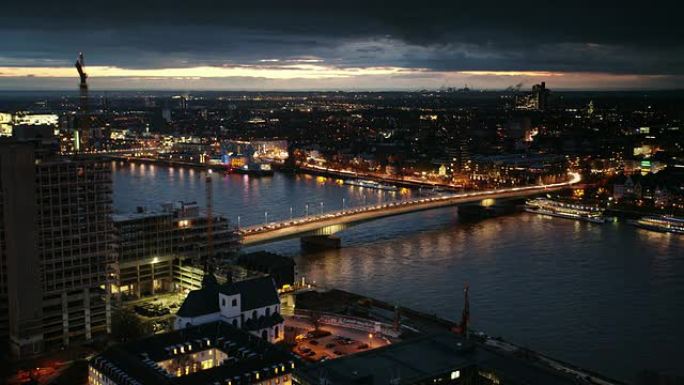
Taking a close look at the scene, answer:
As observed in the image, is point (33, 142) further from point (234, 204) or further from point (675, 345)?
point (234, 204)

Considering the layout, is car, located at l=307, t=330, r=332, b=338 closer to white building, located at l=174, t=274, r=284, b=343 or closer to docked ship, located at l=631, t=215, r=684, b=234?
white building, located at l=174, t=274, r=284, b=343

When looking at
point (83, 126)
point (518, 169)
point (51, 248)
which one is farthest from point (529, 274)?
point (83, 126)

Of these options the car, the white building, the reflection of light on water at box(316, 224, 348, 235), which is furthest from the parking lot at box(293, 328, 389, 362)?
the reflection of light on water at box(316, 224, 348, 235)

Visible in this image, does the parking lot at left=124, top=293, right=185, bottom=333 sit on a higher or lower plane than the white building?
lower

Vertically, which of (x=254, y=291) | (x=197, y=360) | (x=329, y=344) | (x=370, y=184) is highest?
(x=254, y=291)

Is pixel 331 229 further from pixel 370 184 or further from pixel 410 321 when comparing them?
pixel 370 184

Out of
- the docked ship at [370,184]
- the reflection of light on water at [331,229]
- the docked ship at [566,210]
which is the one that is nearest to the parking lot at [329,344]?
the reflection of light on water at [331,229]

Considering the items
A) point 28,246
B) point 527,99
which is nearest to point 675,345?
point 28,246
